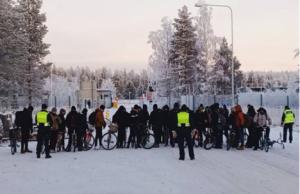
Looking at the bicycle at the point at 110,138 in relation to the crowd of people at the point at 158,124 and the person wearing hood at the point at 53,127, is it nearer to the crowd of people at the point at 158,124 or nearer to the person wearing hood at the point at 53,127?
the crowd of people at the point at 158,124

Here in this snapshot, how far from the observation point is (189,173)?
13406mm

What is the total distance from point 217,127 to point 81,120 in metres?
5.53

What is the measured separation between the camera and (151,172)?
1363 centimetres

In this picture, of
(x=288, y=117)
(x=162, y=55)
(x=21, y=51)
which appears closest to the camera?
(x=288, y=117)

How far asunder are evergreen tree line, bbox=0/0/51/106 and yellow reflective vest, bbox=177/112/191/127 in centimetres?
2352

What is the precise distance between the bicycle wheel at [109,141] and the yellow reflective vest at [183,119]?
452cm

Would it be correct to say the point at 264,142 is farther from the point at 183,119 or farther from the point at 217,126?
the point at 183,119

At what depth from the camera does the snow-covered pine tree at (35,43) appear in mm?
50344

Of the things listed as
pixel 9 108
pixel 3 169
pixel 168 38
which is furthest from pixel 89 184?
pixel 168 38

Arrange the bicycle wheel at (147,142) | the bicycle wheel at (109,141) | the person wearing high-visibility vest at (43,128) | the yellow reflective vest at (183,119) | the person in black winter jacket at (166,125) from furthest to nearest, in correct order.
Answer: the person in black winter jacket at (166,125) → the bicycle wheel at (147,142) → the bicycle wheel at (109,141) → the person wearing high-visibility vest at (43,128) → the yellow reflective vest at (183,119)

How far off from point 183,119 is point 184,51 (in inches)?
1725

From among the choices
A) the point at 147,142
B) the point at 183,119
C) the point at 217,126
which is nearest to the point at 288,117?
the point at 217,126

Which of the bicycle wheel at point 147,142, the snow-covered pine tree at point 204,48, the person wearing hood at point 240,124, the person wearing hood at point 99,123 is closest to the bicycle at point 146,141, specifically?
the bicycle wheel at point 147,142

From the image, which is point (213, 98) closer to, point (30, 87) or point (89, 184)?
point (30, 87)
